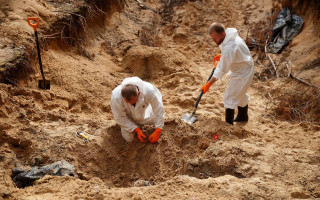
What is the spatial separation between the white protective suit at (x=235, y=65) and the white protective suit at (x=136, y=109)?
102cm

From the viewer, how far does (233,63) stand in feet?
11.5

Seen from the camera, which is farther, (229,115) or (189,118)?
(189,118)

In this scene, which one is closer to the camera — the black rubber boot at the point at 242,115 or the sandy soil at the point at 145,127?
the sandy soil at the point at 145,127

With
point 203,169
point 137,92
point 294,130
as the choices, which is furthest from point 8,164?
point 294,130

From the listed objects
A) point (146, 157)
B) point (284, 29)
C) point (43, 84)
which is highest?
point (284, 29)

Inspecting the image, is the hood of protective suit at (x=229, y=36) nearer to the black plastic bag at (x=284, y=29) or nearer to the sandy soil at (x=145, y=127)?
the sandy soil at (x=145, y=127)

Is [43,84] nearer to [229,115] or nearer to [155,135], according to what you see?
[155,135]

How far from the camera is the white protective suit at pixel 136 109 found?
297 centimetres

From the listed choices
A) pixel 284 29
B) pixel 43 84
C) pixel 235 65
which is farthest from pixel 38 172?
pixel 284 29

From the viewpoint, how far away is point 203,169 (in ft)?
9.24

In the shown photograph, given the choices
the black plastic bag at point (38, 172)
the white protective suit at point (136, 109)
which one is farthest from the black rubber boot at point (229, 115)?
the black plastic bag at point (38, 172)

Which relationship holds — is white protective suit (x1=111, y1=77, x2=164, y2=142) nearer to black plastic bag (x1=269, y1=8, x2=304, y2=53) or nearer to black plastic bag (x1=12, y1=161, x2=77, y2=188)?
black plastic bag (x1=12, y1=161, x2=77, y2=188)

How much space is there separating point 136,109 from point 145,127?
0.42 m

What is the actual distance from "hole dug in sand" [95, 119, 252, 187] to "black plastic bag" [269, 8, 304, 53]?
3147 millimetres
